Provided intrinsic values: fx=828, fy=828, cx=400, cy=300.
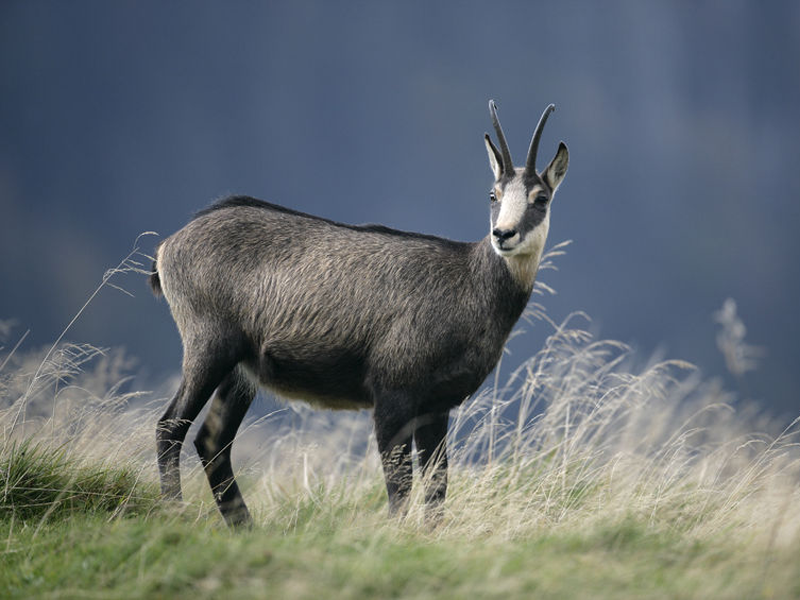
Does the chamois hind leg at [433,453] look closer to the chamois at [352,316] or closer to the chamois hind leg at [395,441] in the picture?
the chamois at [352,316]

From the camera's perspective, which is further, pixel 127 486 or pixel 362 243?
pixel 362 243

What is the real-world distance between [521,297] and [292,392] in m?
1.90

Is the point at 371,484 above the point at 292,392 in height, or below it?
below

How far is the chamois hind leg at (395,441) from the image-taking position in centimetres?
587

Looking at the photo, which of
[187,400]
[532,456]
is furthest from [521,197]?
[187,400]

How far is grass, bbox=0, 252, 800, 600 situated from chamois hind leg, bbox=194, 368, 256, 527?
0.55 ft

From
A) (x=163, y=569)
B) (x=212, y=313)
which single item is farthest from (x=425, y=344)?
(x=163, y=569)

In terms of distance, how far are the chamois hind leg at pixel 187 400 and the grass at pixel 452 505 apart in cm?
15

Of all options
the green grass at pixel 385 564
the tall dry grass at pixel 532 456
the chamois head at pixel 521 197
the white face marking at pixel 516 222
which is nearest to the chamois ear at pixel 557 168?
the chamois head at pixel 521 197

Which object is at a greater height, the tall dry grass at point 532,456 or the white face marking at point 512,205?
the white face marking at point 512,205

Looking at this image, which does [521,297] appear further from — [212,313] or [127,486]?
[127,486]

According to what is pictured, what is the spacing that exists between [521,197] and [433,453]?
6.50ft

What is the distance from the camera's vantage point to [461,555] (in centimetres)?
403

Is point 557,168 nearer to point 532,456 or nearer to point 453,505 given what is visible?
point 532,456
